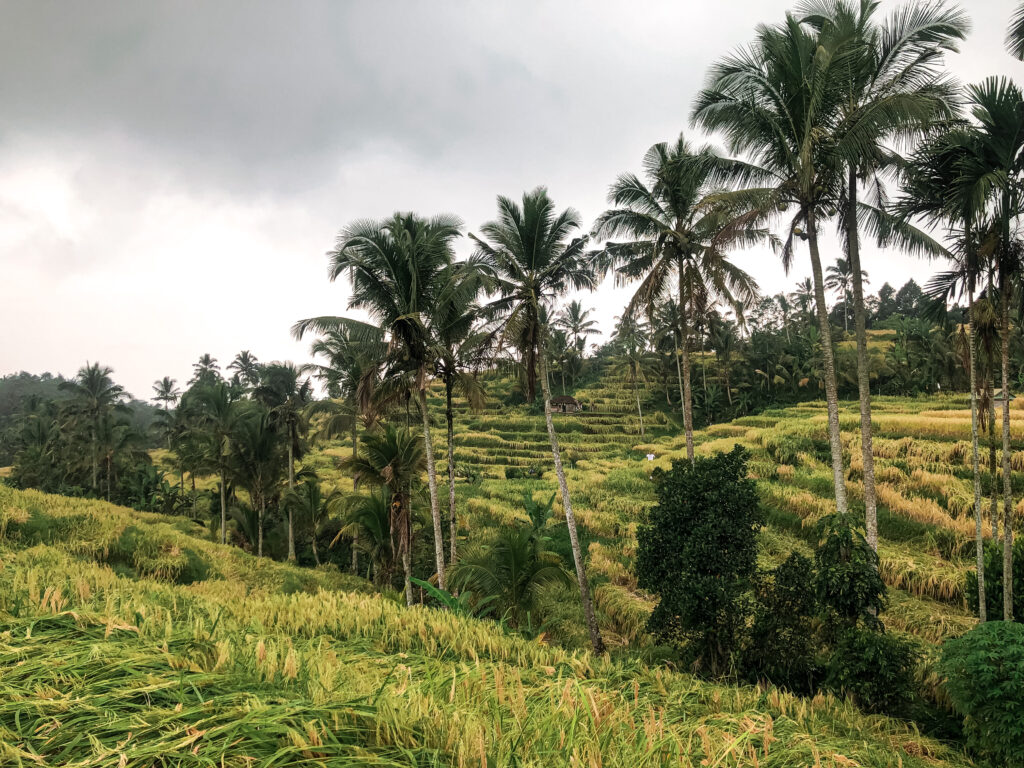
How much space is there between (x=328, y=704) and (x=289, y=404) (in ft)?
82.5

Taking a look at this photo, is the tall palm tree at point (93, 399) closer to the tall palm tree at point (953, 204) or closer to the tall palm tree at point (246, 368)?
the tall palm tree at point (246, 368)

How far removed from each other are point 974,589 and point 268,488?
26.7 metres

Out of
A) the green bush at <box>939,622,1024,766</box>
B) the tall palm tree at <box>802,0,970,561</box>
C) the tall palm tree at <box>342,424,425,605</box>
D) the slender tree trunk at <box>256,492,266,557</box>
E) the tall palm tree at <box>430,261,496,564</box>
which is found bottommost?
the slender tree trunk at <box>256,492,266,557</box>

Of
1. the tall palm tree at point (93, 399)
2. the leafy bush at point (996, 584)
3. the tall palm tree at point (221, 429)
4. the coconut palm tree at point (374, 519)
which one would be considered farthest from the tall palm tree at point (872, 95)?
the tall palm tree at point (93, 399)

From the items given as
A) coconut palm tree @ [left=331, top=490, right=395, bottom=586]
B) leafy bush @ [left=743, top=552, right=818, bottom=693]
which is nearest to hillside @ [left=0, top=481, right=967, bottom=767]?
leafy bush @ [left=743, top=552, right=818, bottom=693]

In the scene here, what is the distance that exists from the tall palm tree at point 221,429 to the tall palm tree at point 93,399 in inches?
577

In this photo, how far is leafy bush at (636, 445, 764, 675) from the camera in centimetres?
798

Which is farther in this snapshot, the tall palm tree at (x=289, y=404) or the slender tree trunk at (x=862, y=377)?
the tall palm tree at (x=289, y=404)

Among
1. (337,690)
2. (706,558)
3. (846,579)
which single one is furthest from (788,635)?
(337,690)

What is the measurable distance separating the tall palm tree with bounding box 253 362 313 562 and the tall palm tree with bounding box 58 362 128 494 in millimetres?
14904

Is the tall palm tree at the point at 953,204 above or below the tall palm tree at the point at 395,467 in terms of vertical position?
above

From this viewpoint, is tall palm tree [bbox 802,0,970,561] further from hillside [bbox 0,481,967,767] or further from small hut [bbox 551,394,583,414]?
small hut [bbox 551,394,583,414]

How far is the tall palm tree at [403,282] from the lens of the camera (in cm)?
1241

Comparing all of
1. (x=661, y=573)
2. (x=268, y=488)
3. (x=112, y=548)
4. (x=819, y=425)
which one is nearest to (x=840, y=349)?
(x=819, y=425)
